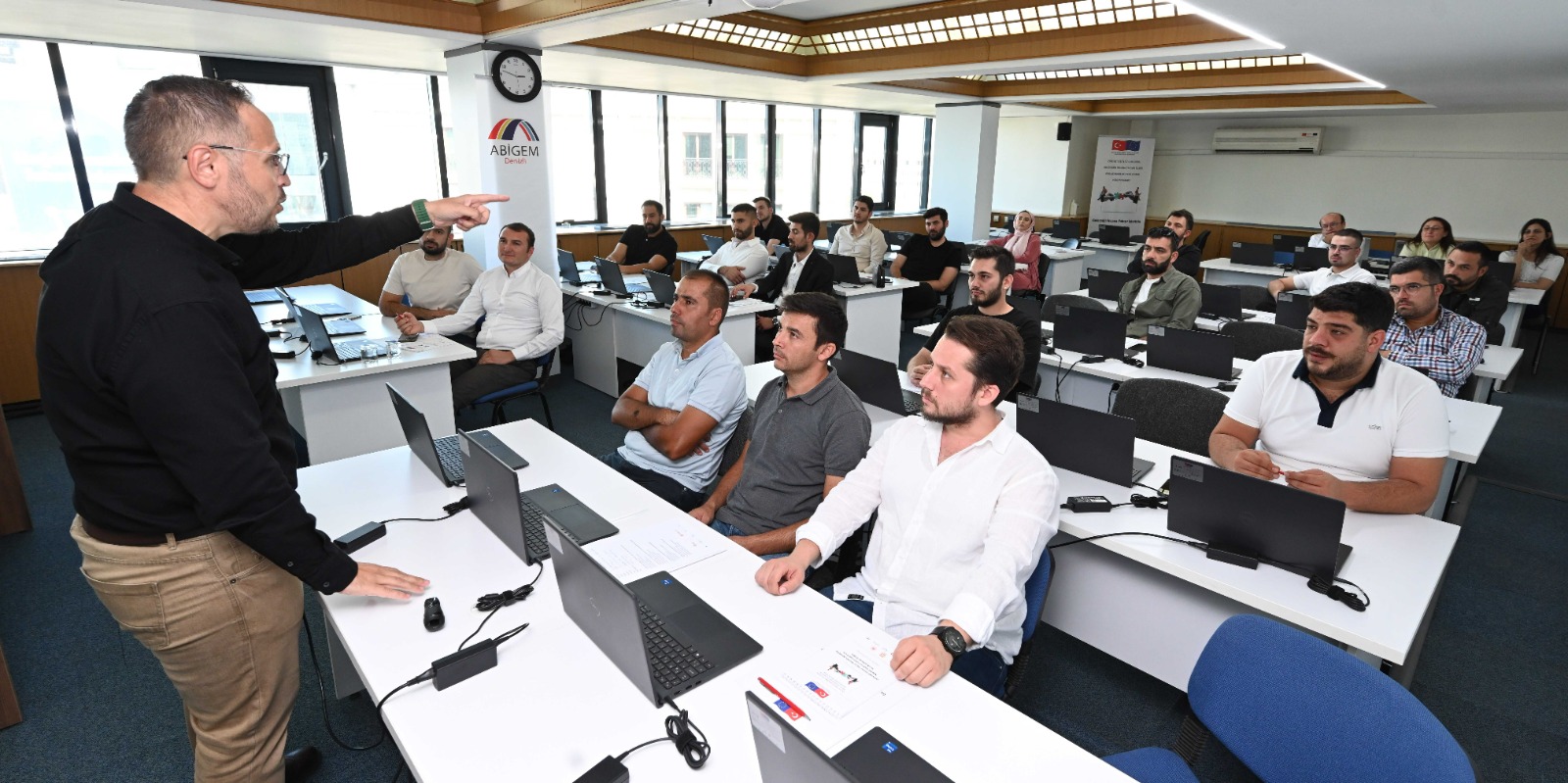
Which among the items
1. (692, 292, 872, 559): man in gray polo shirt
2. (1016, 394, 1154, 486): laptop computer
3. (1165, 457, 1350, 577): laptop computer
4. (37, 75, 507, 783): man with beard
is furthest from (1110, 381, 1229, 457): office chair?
(37, 75, 507, 783): man with beard

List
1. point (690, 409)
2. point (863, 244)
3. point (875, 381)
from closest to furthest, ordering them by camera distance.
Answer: point (690, 409)
point (875, 381)
point (863, 244)

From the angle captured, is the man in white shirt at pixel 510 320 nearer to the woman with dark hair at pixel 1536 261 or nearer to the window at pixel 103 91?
the window at pixel 103 91

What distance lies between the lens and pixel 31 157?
19.3 ft

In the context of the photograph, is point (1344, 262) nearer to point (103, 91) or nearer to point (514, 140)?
point (514, 140)

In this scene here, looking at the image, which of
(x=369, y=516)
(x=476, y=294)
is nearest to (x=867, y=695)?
(x=369, y=516)

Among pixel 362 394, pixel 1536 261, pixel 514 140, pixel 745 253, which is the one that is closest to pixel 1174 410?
pixel 362 394

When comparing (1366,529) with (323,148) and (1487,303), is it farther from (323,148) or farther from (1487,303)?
(323,148)

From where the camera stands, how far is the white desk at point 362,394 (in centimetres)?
374

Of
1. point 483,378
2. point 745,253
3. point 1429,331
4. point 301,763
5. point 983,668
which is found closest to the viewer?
point 983,668

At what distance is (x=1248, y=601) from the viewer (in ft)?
6.34

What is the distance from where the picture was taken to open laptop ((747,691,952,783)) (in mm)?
884

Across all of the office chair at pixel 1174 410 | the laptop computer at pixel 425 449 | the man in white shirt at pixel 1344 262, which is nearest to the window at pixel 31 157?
the laptop computer at pixel 425 449

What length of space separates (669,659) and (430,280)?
457 centimetres

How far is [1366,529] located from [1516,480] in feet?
12.1
